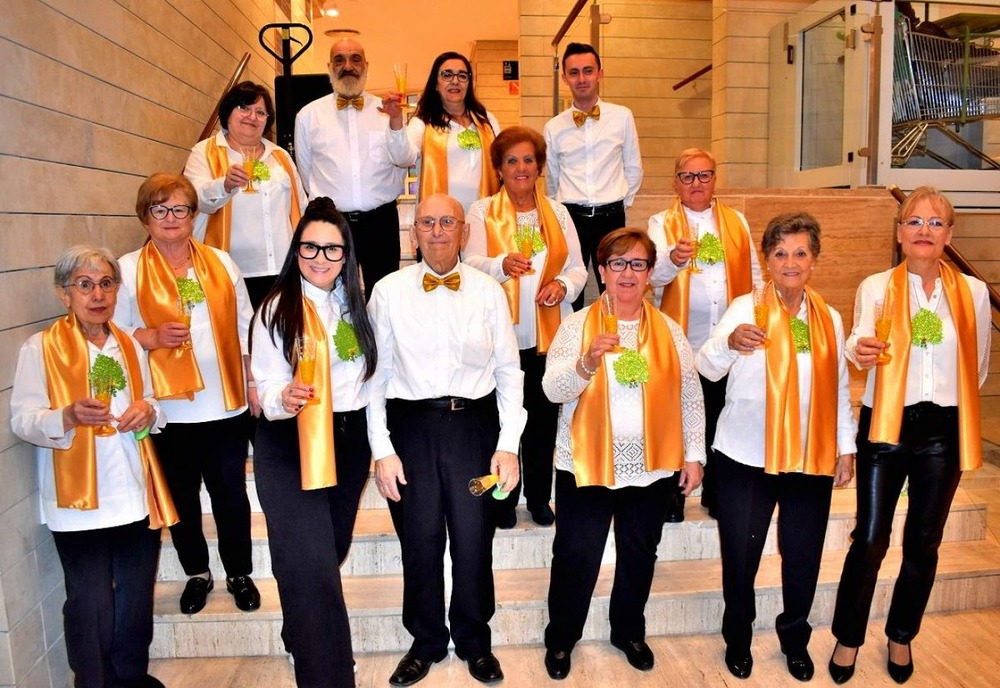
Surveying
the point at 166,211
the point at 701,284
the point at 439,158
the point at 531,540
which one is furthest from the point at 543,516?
the point at 166,211

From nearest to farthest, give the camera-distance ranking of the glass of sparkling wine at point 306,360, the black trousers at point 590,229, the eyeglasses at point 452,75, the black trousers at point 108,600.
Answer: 1. the glass of sparkling wine at point 306,360
2. the black trousers at point 108,600
3. the eyeglasses at point 452,75
4. the black trousers at point 590,229

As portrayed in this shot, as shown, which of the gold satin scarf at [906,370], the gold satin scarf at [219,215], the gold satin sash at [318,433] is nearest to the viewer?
the gold satin sash at [318,433]

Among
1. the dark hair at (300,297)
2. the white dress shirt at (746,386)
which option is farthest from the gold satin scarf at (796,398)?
the dark hair at (300,297)

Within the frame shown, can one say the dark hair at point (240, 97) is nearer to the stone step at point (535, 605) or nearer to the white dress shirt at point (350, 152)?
the white dress shirt at point (350, 152)

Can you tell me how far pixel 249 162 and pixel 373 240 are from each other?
810mm

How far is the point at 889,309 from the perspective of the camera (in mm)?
2775

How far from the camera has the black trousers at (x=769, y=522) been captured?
296cm

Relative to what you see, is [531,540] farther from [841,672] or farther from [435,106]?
[435,106]

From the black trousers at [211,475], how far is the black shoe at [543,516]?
50.8 inches

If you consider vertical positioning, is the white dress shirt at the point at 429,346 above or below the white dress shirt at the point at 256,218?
below

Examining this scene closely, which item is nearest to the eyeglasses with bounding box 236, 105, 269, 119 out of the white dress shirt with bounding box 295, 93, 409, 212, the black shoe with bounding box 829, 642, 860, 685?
the white dress shirt with bounding box 295, 93, 409, 212

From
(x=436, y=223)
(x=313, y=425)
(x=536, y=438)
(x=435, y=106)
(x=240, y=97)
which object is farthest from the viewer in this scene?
(x=435, y=106)

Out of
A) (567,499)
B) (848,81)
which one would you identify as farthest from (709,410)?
(848,81)

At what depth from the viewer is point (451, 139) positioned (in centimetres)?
380
